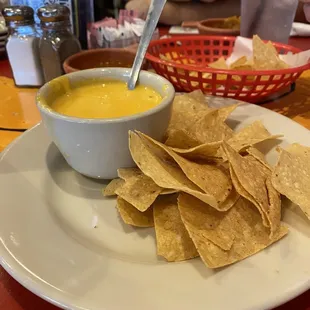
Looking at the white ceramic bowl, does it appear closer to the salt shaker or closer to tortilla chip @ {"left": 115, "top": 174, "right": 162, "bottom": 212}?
tortilla chip @ {"left": 115, "top": 174, "right": 162, "bottom": 212}

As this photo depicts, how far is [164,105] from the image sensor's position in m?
0.86

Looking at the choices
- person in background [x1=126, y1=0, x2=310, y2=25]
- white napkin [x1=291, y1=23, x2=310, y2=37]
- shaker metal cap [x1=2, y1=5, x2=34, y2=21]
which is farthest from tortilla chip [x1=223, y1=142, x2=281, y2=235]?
person in background [x1=126, y1=0, x2=310, y2=25]

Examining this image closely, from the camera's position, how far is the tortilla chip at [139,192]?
744 millimetres

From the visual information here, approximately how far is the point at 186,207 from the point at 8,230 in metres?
0.31

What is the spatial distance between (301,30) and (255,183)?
1659mm

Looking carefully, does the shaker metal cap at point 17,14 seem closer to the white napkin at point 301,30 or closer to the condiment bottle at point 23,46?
the condiment bottle at point 23,46

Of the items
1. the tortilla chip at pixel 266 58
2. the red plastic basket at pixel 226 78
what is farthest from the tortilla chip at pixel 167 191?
the tortilla chip at pixel 266 58

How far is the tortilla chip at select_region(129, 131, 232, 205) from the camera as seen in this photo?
725 mm

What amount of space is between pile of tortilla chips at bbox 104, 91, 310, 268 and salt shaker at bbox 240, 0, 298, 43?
2.78 ft

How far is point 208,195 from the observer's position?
67cm

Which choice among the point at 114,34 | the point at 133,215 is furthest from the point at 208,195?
the point at 114,34

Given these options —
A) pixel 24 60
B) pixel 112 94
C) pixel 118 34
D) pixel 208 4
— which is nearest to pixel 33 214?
pixel 112 94

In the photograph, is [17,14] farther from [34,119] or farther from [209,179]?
[209,179]

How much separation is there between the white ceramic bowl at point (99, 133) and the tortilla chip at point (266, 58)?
43 cm
